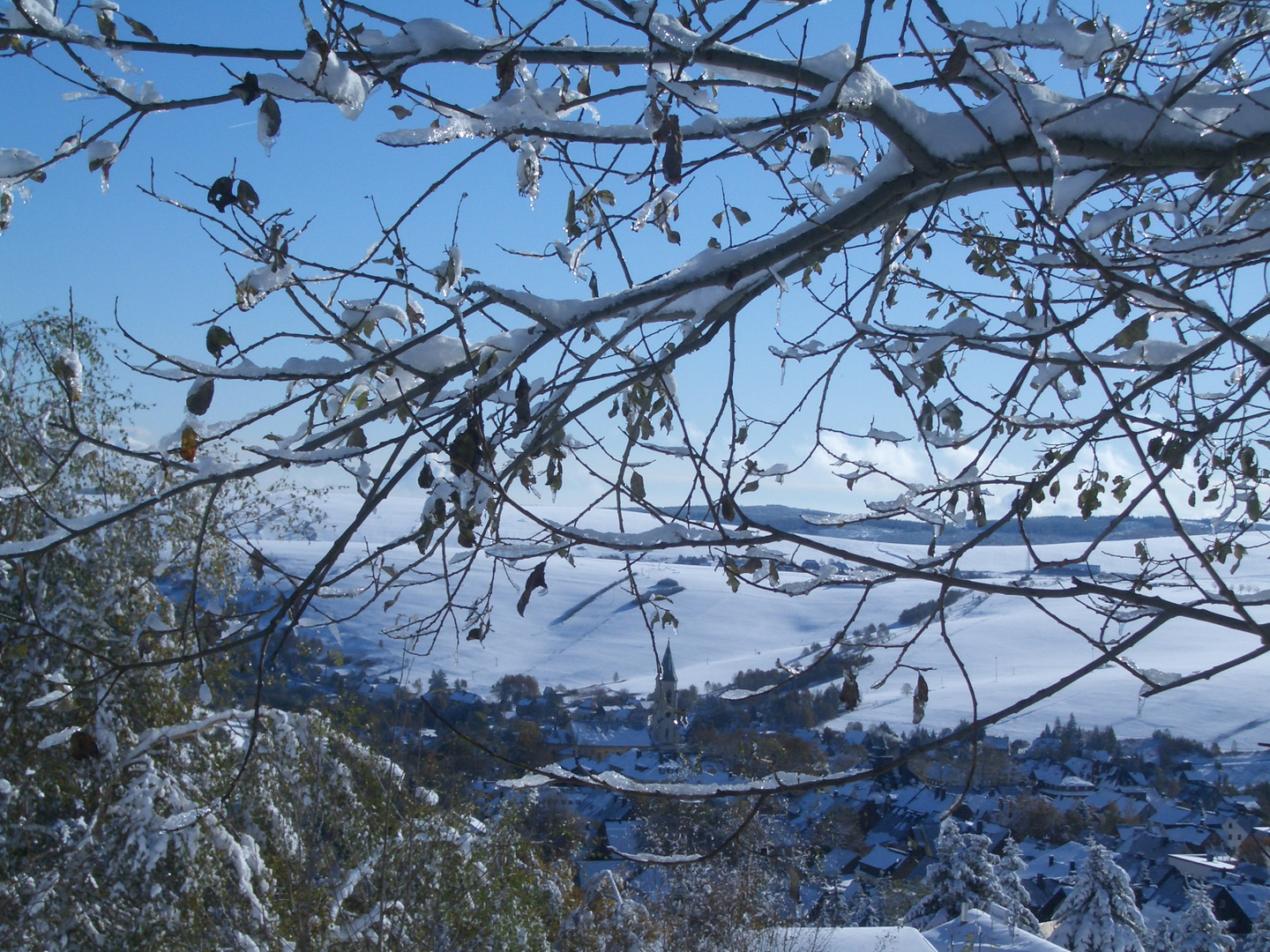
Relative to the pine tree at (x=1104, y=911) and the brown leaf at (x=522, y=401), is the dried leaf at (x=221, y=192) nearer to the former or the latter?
the brown leaf at (x=522, y=401)

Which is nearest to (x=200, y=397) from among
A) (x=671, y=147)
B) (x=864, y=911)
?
(x=671, y=147)

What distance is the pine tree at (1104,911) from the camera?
40.6ft

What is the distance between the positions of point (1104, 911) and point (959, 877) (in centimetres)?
229

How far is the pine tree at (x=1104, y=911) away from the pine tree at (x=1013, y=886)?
3.87 ft

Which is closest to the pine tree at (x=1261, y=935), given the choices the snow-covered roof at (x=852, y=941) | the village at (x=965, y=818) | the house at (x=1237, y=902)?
the village at (x=965, y=818)

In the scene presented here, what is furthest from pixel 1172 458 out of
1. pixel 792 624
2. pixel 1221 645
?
pixel 792 624

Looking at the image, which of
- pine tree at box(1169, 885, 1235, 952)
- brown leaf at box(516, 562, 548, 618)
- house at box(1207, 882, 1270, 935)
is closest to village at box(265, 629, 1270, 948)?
house at box(1207, 882, 1270, 935)

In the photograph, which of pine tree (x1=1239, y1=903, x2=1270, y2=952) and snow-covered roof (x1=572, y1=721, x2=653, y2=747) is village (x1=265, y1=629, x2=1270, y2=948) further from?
pine tree (x1=1239, y1=903, x2=1270, y2=952)

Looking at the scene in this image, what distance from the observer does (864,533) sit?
2.82m

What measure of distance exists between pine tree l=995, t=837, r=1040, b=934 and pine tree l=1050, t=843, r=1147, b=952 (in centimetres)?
118

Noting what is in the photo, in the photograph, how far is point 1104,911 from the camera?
12758mm

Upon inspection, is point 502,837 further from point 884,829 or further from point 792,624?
point 792,624

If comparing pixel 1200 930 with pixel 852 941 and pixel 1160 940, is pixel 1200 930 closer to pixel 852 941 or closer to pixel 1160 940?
pixel 1160 940

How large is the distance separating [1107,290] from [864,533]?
129 centimetres
